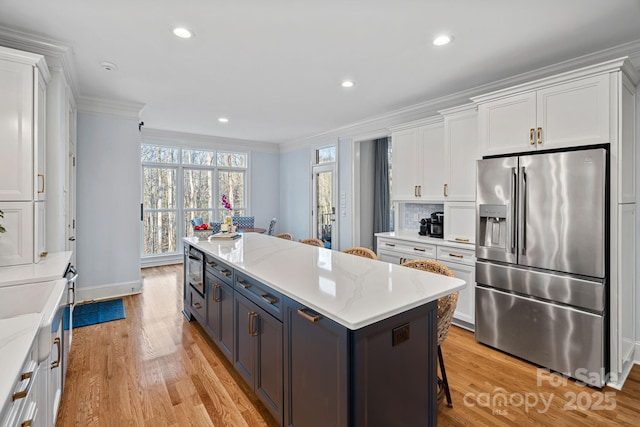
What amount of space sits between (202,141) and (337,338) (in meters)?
6.38

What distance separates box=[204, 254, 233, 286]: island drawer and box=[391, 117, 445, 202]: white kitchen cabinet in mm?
2622

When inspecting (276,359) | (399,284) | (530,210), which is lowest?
(276,359)

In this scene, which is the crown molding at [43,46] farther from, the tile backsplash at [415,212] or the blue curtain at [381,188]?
the blue curtain at [381,188]

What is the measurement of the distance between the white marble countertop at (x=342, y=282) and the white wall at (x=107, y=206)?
8.27 feet

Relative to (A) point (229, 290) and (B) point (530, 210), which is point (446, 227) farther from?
(A) point (229, 290)

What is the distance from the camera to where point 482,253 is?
296 centimetres

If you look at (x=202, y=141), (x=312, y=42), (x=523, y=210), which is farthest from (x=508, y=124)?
(x=202, y=141)

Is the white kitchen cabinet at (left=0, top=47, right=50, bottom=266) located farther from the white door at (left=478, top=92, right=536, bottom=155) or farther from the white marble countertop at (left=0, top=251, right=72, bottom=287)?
the white door at (left=478, top=92, right=536, bottom=155)

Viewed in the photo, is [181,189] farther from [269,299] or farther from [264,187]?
[269,299]

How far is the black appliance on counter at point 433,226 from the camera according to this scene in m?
3.89

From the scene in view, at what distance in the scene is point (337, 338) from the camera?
4.31 ft

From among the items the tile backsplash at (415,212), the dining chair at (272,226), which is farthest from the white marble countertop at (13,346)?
the dining chair at (272,226)

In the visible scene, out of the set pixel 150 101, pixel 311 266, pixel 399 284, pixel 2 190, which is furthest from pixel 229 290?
pixel 150 101

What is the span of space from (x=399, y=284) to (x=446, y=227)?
2226 mm
